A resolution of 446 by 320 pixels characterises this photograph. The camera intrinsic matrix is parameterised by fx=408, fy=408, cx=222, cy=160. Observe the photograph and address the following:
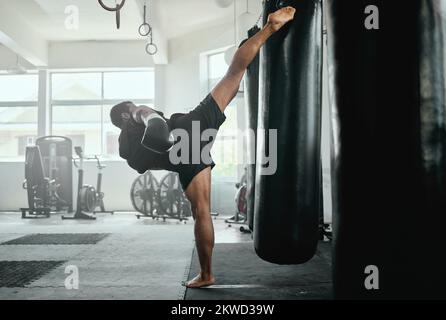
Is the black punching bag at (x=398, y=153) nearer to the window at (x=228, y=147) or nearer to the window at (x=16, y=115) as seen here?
the window at (x=228, y=147)

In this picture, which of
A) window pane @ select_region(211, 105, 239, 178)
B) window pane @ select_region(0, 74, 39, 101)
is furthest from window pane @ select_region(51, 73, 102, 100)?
window pane @ select_region(211, 105, 239, 178)

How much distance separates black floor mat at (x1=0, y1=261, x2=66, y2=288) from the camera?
228 cm

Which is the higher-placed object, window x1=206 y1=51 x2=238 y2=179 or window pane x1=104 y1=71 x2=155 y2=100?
window pane x1=104 y1=71 x2=155 y2=100

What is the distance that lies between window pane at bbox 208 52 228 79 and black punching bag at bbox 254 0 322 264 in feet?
20.5

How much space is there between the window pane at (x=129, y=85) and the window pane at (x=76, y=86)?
207 mm

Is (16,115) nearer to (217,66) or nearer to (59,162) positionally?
(59,162)

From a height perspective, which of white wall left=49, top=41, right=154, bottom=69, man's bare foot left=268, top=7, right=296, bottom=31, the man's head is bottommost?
the man's head

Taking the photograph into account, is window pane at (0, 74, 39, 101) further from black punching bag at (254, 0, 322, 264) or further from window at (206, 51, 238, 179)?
black punching bag at (254, 0, 322, 264)

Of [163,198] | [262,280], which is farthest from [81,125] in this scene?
[262,280]

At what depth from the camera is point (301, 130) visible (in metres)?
1.53

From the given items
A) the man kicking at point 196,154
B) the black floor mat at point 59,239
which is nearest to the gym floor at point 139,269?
the black floor mat at point 59,239

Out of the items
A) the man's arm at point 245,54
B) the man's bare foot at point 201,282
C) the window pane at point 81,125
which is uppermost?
the window pane at point 81,125

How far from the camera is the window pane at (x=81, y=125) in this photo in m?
8.36
